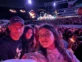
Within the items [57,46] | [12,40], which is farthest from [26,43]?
[57,46]

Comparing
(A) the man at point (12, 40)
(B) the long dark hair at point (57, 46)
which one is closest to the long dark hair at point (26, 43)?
(A) the man at point (12, 40)

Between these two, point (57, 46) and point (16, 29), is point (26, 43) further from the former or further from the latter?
point (57, 46)

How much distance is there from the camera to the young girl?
1.36 m

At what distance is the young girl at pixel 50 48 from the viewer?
1.36 meters

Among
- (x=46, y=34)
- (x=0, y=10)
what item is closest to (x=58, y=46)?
(x=46, y=34)

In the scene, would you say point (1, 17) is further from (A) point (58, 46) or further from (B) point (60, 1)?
(B) point (60, 1)

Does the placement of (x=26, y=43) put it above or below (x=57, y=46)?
below

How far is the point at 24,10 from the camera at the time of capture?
9328mm

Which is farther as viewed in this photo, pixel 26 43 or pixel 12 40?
pixel 26 43

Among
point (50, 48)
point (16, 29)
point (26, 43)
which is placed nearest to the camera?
point (50, 48)

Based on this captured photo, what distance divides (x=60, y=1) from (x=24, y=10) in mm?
8994

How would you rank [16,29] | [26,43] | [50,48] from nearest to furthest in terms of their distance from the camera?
[50,48]
[16,29]
[26,43]

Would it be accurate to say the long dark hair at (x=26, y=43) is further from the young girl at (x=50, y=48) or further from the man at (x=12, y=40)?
the young girl at (x=50, y=48)

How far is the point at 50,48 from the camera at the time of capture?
1.49m
